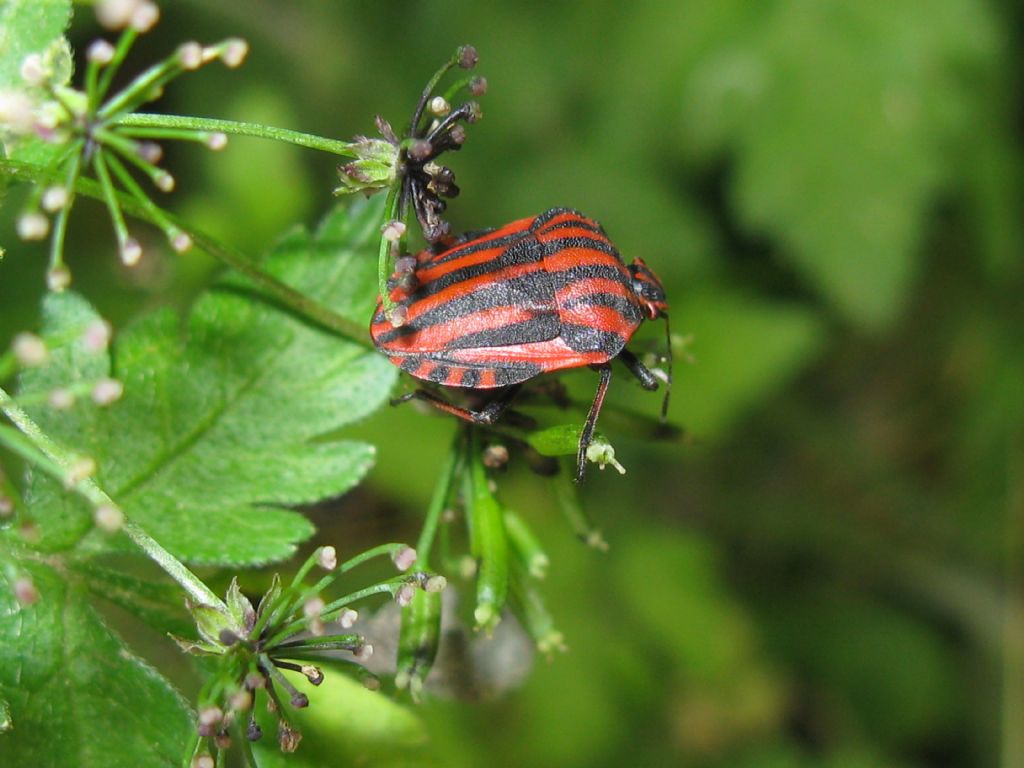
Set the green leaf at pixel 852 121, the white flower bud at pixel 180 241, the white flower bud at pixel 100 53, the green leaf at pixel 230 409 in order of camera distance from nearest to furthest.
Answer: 1. the white flower bud at pixel 100 53
2. the white flower bud at pixel 180 241
3. the green leaf at pixel 230 409
4. the green leaf at pixel 852 121

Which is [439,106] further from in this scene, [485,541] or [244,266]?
[485,541]

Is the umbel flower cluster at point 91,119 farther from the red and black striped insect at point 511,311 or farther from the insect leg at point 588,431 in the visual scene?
the insect leg at point 588,431

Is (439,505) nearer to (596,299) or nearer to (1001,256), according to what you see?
(596,299)

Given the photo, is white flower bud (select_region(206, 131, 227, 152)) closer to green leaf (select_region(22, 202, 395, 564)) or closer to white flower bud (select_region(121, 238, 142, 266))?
white flower bud (select_region(121, 238, 142, 266))

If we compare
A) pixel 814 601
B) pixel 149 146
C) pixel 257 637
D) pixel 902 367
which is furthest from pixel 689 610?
pixel 149 146

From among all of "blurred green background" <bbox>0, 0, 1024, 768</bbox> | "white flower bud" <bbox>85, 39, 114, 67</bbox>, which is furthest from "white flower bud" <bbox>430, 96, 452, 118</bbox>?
"blurred green background" <bbox>0, 0, 1024, 768</bbox>

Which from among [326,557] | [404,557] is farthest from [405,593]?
[326,557]

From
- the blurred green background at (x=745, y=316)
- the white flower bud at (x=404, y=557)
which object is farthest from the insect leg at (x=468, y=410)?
the blurred green background at (x=745, y=316)
